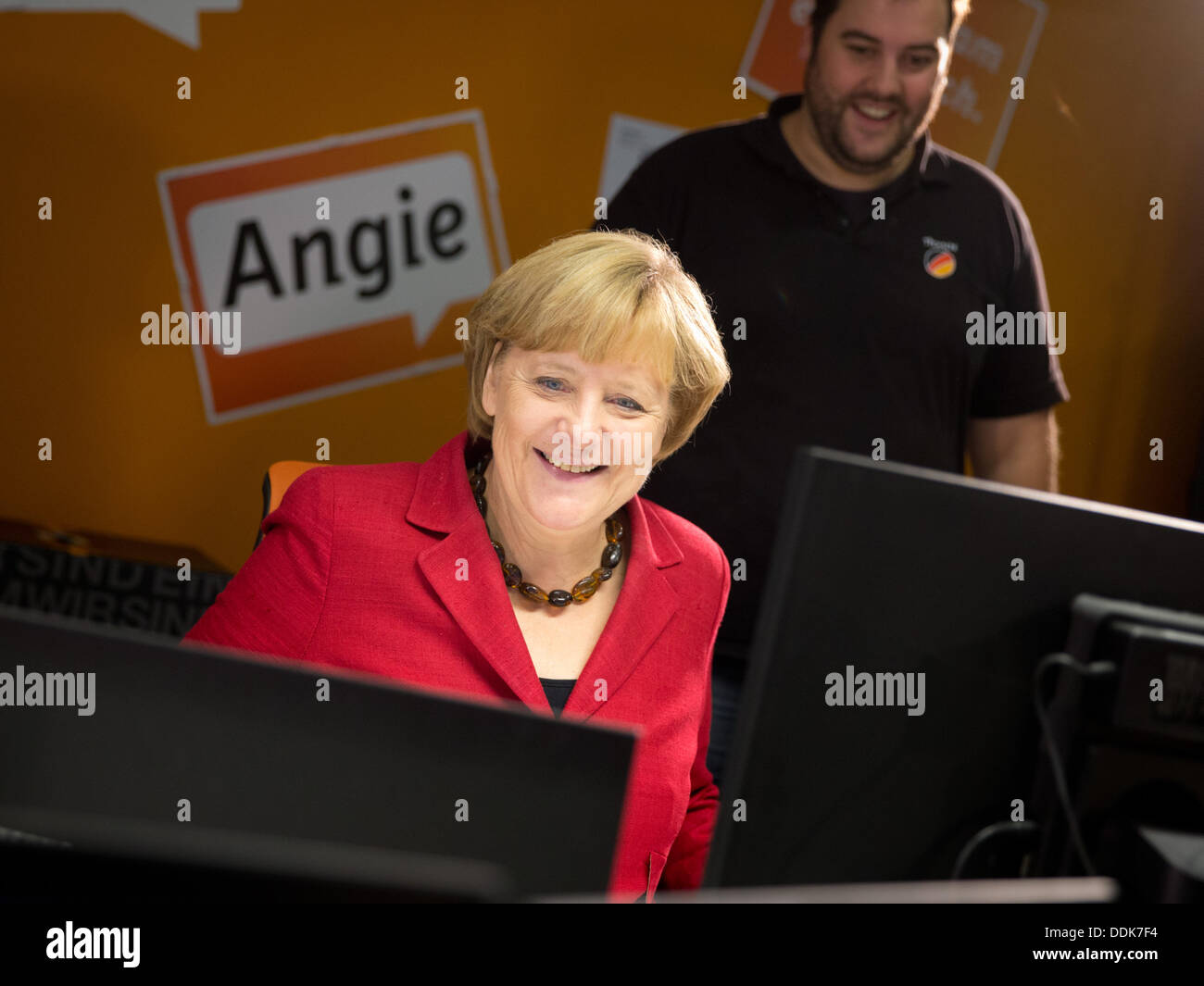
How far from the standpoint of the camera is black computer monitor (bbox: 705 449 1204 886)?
93cm

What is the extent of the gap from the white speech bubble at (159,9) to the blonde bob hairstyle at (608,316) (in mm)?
2069

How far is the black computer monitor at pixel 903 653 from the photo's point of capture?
0.93 metres

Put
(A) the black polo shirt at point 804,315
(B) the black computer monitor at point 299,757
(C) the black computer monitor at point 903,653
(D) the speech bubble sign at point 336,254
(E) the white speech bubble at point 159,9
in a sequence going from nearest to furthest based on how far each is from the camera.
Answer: (B) the black computer monitor at point 299,757
(C) the black computer monitor at point 903,653
(A) the black polo shirt at point 804,315
(E) the white speech bubble at point 159,9
(D) the speech bubble sign at point 336,254

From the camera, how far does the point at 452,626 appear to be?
1.60 metres

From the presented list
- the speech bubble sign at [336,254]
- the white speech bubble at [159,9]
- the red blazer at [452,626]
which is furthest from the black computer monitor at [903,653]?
the white speech bubble at [159,9]

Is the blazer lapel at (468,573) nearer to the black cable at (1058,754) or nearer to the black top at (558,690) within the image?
the black top at (558,690)

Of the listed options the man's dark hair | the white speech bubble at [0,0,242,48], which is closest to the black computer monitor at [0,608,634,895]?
the man's dark hair

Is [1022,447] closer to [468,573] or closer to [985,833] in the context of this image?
[468,573]

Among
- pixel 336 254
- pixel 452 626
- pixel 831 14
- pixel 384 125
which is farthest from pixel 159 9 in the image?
pixel 452 626

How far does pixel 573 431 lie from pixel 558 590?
0.23 metres

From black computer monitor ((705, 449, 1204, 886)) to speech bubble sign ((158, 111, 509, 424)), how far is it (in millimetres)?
2784

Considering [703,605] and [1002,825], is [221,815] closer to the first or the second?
[1002,825]

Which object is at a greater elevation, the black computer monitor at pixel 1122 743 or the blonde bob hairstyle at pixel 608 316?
the blonde bob hairstyle at pixel 608 316
